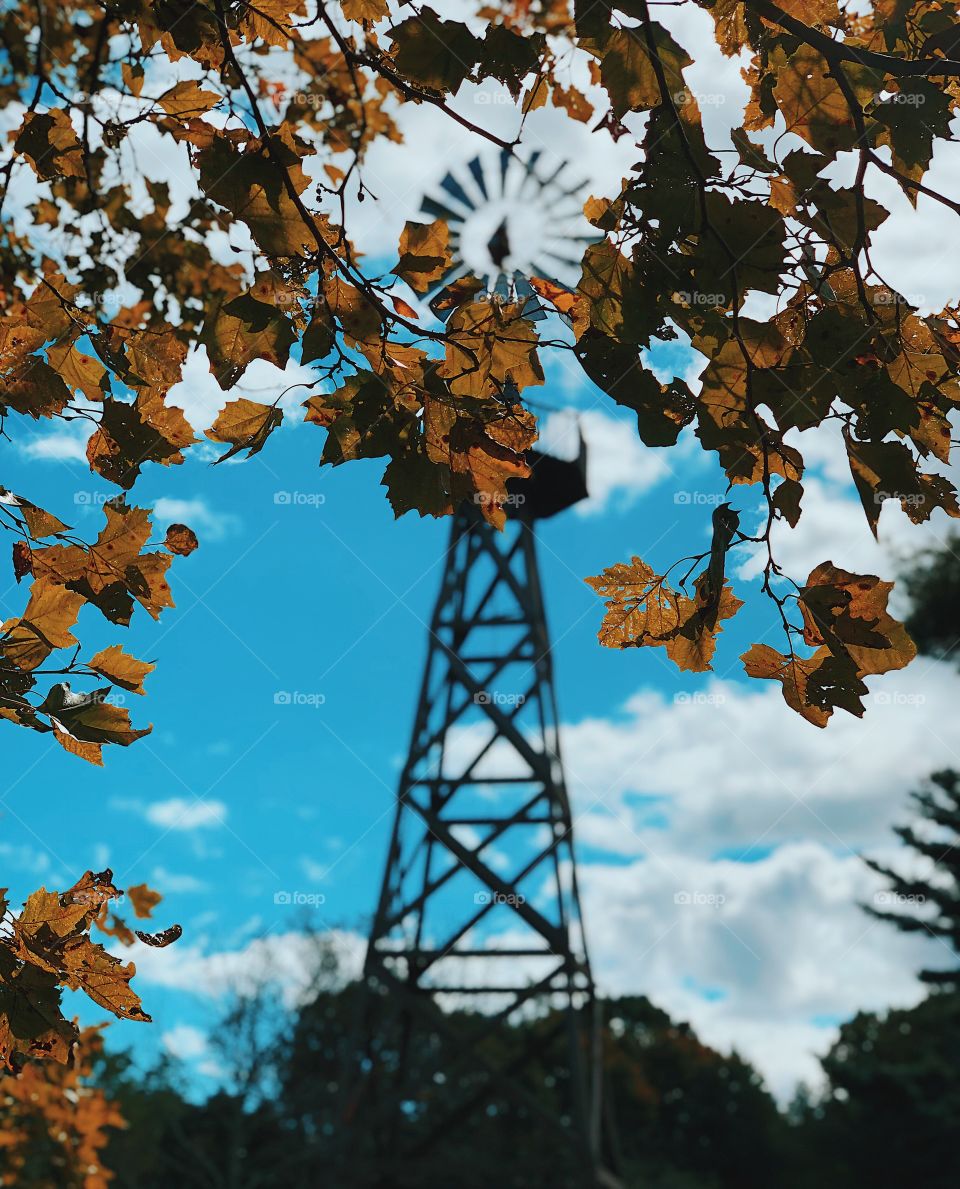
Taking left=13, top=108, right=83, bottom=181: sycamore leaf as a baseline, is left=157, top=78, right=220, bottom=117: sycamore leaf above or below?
below

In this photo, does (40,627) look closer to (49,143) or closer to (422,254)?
(422,254)

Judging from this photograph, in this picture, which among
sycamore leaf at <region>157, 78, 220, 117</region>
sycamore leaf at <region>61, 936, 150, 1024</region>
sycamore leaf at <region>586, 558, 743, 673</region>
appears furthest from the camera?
sycamore leaf at <region>157, 78, 220, 117</region>

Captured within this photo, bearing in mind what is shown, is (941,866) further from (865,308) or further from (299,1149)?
(865,308)

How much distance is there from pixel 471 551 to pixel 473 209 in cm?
371

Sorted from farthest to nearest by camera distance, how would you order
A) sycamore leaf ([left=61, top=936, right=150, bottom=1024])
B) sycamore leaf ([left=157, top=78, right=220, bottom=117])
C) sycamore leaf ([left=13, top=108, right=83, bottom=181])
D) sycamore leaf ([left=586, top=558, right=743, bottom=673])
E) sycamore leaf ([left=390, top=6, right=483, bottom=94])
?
sycamore leaf ([left=13, top=108, right=83, bottom=181]), sycamore leaf ([left=157, top=78, right=220, bottom=117]), sycamore leaf ([left=586, top=558, right=743, bottom=673]), sycamore leaf ([left=390, top=6, right=483, bottom=94]), sycamore leaf ([left=61, top=936, right=150, bottom=1024])

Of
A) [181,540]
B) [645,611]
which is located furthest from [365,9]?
[645,611]

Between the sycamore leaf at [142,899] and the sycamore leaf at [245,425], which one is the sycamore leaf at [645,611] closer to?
the sycamore leaf at [245,425]

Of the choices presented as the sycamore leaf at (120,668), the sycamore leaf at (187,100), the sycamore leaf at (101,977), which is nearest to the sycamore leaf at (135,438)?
the sycamore leaf at (120,668)

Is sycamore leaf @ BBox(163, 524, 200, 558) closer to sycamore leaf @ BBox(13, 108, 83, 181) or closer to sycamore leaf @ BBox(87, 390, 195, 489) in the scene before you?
sycamore leaf @ BBox(87, 390, 195, 489)

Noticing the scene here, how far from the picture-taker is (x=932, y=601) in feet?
63.9

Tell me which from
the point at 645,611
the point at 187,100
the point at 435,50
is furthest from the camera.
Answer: the point at 187,100

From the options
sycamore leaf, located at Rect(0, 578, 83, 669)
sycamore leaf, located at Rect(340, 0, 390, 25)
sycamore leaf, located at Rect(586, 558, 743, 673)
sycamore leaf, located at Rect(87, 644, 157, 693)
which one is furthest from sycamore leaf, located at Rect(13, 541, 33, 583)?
sycamore leaf, located at Rect(340, 0, 390, 25)

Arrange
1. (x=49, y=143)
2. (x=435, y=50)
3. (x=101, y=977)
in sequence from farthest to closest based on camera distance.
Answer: (x=49, y=143) < (x=435, y=50) < (x=101, y=977)

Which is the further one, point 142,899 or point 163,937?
point 142,899
